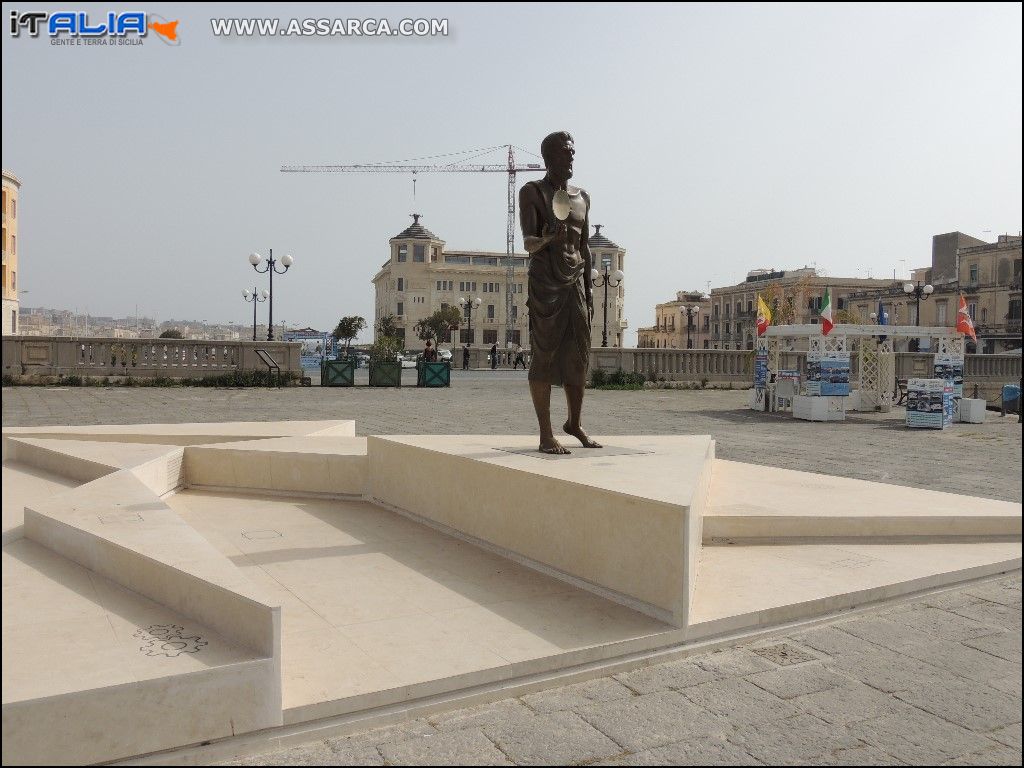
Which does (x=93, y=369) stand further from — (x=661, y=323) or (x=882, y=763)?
(x=661, y=323)

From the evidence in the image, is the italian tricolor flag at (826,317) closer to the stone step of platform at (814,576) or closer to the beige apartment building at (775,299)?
the stone step of platform at (814,576)

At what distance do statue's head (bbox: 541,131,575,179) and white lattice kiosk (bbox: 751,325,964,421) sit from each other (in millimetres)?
12553

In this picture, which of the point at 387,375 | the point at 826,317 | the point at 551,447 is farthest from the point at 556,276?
the point at 387,375

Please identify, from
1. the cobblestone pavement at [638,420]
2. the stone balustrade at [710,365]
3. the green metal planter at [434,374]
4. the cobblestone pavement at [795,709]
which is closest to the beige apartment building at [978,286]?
the stone balustrade at [710,365]

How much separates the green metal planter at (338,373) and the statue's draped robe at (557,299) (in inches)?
777

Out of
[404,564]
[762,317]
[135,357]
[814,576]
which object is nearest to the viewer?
[814,576]

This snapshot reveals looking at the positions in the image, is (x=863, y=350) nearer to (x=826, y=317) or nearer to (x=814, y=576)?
(x=826, y=317)

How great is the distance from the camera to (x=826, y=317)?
17.1m

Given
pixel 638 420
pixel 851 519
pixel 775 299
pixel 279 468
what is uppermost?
pixel 775 299

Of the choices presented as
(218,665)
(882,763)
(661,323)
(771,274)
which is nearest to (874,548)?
(882,763)

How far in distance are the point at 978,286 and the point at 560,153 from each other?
6130cm

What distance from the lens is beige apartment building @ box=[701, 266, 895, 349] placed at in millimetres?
69625

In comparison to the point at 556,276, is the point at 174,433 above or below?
below

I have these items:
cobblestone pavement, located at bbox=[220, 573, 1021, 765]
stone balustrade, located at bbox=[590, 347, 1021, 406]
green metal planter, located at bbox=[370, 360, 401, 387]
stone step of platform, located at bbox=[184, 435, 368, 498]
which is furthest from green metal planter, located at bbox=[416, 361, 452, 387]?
cobblestone pavement, located at bbox=[220, 573, 1021, 765]
